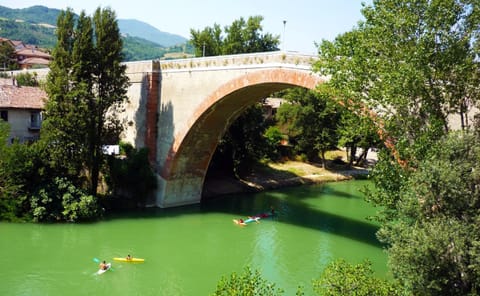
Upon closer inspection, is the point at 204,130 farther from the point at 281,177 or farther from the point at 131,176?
the point at 281,177

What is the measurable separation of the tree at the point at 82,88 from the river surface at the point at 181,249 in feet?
10.7

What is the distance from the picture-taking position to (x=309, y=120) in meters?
35.2

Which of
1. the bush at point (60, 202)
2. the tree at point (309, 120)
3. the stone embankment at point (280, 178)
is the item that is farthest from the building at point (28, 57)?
the bush at point (60, 202)

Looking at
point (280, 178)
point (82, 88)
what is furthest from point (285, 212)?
point (82, 88)

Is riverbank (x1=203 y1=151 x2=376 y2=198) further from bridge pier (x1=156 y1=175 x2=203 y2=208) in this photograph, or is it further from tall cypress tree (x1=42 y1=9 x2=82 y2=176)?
tall cypress tree (x1=42 y1=9 x2=82 y2=176)

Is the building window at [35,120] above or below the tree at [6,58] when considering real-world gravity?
below

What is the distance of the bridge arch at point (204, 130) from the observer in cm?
1969

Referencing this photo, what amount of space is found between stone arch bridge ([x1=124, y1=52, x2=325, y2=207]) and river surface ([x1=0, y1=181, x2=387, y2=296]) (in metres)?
2.06

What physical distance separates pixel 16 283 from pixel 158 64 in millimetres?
13321

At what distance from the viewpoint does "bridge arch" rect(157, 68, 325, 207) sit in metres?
19.7

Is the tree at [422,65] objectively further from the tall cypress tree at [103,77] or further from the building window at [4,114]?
the building window at [4,114]

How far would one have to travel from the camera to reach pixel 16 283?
14.7 metres

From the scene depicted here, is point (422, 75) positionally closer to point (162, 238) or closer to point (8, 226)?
point (162, 238)

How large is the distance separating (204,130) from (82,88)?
6422 mm
